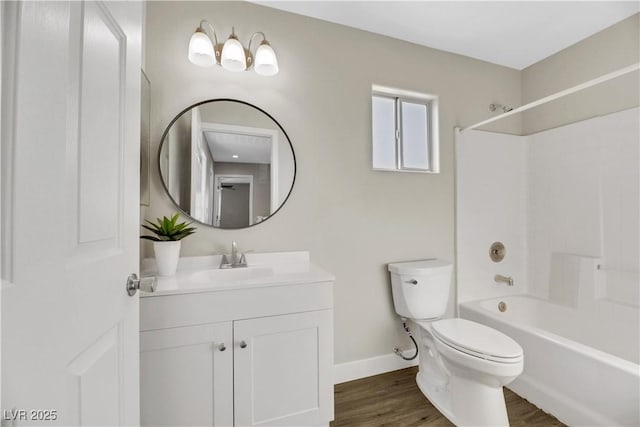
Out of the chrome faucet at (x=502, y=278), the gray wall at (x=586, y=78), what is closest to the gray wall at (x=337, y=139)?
the chrome faucet at (x=502, y=278)

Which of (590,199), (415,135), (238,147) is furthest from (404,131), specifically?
(590,199)

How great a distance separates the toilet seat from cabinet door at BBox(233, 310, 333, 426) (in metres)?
0.64

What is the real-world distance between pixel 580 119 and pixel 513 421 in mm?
2155

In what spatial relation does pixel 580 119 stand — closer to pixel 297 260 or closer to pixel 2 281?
pixel 297 260

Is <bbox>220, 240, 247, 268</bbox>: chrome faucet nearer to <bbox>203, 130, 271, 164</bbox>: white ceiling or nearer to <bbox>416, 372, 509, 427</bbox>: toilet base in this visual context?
<bbox>203, 130, 271, 164</bbox>: white ceiling

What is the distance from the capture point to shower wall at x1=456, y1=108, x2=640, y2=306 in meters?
1.87

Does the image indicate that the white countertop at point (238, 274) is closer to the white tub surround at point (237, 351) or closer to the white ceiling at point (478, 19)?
the white tub surround at point (237, 351)

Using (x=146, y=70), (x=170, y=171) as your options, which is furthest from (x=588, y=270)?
(x=146, y=70)

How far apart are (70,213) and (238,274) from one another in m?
1.07

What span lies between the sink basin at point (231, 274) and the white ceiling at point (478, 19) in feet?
5.28

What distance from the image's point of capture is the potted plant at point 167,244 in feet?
4.47

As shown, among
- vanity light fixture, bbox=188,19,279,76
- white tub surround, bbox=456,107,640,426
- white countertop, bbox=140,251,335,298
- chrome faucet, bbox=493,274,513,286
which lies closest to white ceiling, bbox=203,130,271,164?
vanity light fixture, bbox=188,19,279,76

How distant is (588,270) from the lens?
201 centimetres

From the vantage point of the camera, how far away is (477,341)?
142cm
